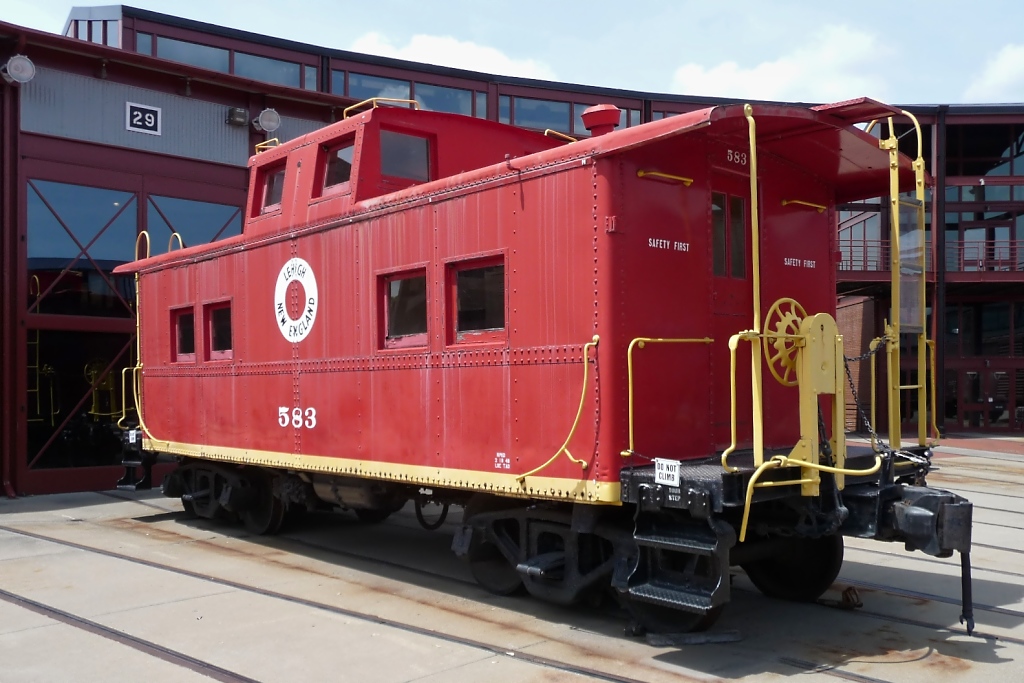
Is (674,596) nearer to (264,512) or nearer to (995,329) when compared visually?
(264,512)

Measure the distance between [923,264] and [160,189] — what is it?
13149 millimetres

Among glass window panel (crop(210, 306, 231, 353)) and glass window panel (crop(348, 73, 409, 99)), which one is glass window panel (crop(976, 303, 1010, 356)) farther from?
glass window panel (crop(210, 306, 231, 353))

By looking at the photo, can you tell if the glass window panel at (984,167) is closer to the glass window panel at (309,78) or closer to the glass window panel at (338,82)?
the glass window panel at (338,82)

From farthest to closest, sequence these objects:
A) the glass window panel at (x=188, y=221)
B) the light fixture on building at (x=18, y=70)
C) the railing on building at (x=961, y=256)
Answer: the railing on building at (x=961, y=256)
the glass window panel at (x=188, y=221)
the light fixture on building at (x=18, y=70)

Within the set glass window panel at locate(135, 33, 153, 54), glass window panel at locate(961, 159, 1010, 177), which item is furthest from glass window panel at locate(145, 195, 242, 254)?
glass window panel at locate(961, 159, 1010, 177)

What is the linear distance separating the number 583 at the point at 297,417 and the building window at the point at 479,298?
7.95 feet

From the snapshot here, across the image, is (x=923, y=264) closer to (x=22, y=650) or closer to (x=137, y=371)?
(x=22, y=650)

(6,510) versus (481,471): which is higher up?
(481,471)

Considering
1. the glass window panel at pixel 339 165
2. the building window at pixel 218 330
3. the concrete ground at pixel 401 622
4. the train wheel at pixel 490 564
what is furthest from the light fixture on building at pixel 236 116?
the train wheel at pixel 490 564

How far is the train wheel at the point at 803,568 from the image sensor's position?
7.50 meters

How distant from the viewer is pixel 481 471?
7.16 m

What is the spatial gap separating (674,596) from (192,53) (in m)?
21.0

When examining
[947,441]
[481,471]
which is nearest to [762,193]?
[481,471]

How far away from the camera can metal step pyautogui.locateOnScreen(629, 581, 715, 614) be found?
226 inches
